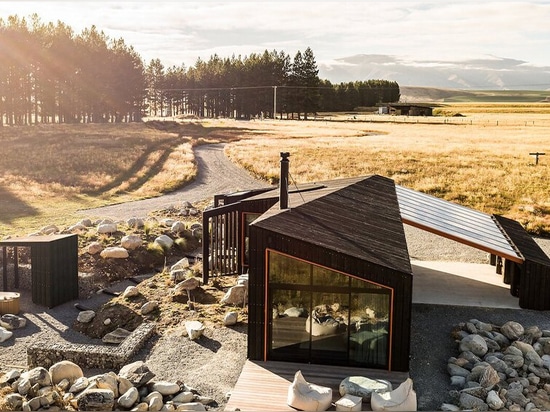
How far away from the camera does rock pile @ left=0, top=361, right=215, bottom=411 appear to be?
1160 centimetres

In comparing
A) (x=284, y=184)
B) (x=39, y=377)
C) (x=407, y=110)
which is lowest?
(x=39, y=377)

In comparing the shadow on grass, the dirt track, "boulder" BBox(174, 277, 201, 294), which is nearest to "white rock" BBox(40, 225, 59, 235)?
the dirt track

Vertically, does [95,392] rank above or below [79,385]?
above

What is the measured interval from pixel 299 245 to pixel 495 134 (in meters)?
73.3

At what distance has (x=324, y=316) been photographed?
13383 mm

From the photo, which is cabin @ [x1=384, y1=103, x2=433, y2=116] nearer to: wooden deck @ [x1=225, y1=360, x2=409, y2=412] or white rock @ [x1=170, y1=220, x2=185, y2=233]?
white rock @ [x1=170, y1=220, x2=185, y2=233]

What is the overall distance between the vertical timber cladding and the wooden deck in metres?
0.44

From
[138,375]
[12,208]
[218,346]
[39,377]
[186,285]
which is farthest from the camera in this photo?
[12,208]

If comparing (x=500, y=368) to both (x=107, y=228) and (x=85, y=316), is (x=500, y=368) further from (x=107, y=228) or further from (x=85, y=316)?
(x=107, y=228)

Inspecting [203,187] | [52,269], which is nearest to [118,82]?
[203,187]

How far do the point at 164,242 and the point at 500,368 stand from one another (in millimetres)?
16304

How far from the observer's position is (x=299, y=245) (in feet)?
43.7

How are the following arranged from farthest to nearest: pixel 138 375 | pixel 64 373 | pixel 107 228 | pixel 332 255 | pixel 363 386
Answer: pixel 107 228 → pixel 332 255 → pixel 64 373 → pixel 138 375 → pixel 363 386

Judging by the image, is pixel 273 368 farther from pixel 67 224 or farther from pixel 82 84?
pixel 82 84
